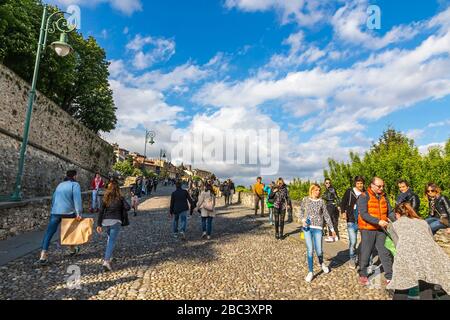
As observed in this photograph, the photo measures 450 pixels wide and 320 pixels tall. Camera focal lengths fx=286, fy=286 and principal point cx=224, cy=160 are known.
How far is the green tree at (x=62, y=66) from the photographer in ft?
61.0

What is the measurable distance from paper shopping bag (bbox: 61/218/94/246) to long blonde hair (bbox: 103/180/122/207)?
0.52m

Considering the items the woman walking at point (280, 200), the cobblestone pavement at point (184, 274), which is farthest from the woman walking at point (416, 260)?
the woman walking at point (280, 200)

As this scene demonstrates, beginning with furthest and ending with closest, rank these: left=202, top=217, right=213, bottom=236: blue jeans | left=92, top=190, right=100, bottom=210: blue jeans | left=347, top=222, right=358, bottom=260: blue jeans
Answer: left=92, top=190, right=100, bottom=210: blue jeans → left=202, top=217, right=213, bottom=236: blue jeans → left=347, top=222, right=358, bottom=260: blue jeans

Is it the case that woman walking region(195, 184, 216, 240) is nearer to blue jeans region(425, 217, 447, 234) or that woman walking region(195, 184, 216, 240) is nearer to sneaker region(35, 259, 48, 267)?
sneaker region(35, 259, 48, 267)

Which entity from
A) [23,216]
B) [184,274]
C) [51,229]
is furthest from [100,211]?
[23,216]

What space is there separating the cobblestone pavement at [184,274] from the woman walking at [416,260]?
0.80 m

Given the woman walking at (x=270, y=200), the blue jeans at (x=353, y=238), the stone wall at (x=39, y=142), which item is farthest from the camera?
the stone wall at (x=39, y=142)

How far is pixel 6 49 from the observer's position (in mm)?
18141

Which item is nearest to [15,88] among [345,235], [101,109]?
[101,109]

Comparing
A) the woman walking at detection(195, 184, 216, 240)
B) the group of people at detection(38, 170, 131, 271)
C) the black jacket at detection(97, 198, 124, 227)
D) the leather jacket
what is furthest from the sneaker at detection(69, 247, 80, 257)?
the leather jacket

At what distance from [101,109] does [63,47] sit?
22.5m

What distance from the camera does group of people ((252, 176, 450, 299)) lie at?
3.67 metres

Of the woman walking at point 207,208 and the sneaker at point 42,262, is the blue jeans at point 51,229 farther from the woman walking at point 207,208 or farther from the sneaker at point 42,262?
the woman walking at point 207,208
